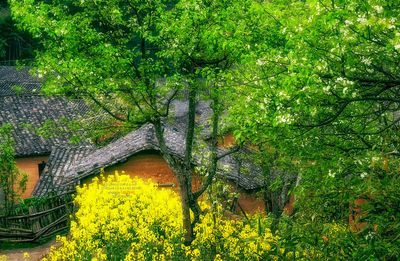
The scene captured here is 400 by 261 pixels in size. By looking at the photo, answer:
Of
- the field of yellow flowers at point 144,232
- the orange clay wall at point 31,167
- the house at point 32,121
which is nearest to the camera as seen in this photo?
the field of yellow flowers at point 144,232

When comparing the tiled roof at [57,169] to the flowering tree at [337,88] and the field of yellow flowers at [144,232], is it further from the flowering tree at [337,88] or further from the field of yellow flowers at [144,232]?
the flowering tree at [337,88]

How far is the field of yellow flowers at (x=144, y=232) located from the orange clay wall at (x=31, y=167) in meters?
15.5

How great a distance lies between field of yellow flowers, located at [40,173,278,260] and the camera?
939cm

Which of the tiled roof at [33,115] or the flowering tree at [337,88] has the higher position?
the flowering tree at [337,88]

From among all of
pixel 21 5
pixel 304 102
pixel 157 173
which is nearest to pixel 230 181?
pixel 157 173

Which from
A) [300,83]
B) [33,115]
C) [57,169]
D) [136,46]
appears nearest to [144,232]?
[136,46]

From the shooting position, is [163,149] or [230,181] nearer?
[163,149]

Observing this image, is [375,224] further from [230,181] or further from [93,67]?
[230,181]

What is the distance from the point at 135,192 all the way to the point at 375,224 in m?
10.1

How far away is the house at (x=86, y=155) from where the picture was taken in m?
17.9

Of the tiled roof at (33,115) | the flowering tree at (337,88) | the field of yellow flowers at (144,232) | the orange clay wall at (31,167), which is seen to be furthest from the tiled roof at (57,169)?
the flowering tree at (337,88)

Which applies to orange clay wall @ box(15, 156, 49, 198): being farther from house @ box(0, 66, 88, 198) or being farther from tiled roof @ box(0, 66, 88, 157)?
tiled roof @ box(0, 66, 88, 157)

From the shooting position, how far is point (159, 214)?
39.9ft

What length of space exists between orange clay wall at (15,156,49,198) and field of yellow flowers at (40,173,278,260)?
15.5 m
